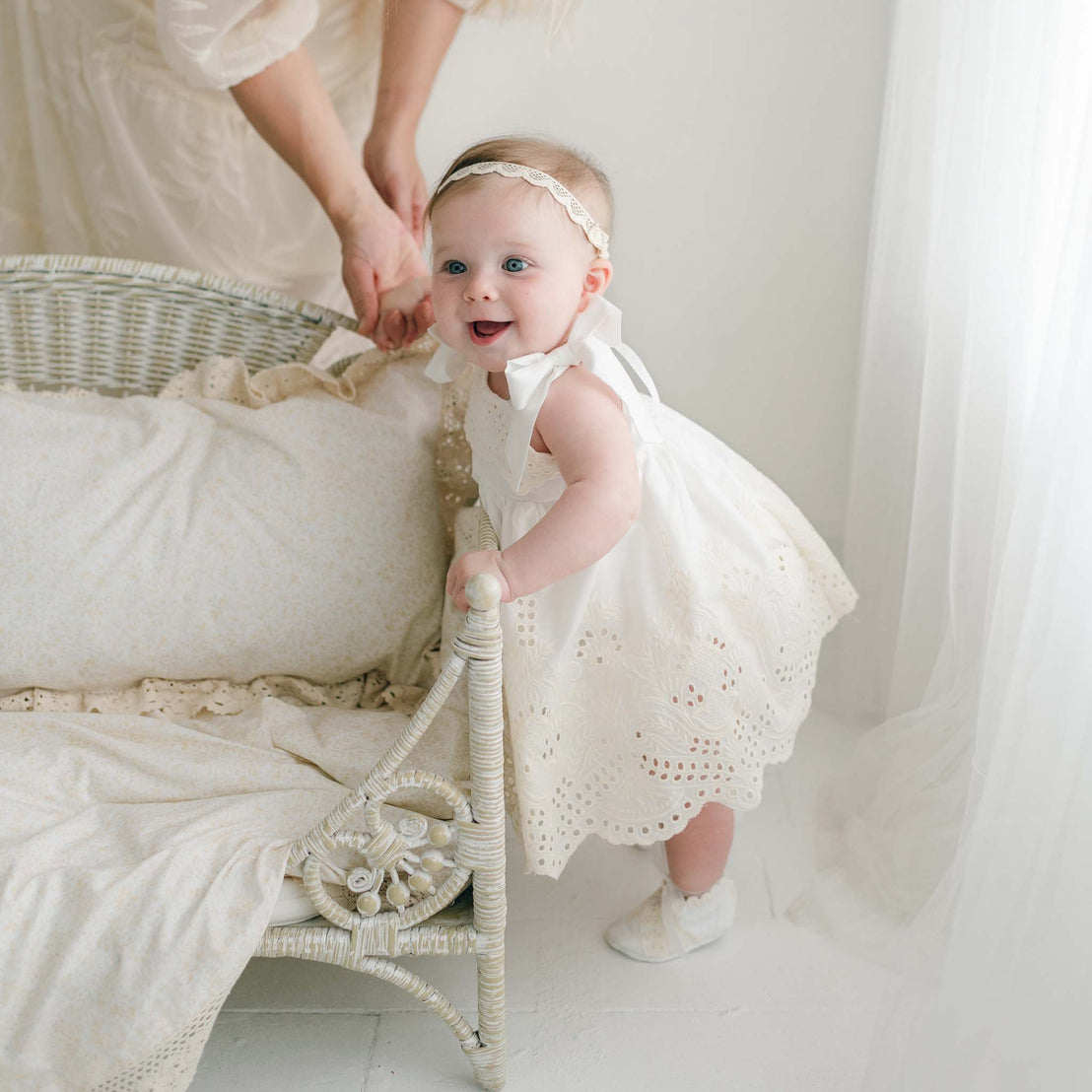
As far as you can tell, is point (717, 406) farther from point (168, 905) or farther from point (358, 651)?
point (168, 905)

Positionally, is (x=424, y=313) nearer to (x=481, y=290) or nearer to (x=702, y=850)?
(x=481, y=290)

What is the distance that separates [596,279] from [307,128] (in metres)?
0.58

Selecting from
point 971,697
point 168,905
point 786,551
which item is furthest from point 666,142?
point 168,905

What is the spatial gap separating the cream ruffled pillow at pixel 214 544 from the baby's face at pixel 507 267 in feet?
1.03

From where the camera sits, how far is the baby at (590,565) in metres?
1.05

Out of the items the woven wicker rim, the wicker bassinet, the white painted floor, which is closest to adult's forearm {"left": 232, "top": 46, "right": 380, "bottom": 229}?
the woven wicker rim

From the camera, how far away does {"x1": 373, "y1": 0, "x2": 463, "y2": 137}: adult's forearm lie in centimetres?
156

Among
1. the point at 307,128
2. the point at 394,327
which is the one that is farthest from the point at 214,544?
the point at 307,128

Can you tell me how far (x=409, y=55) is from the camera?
157cm

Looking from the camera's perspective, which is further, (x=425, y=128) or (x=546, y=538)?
(x=425, y=128)

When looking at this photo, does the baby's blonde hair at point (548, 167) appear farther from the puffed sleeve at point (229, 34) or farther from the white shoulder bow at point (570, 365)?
the puffed sleeve at point (229, 34)

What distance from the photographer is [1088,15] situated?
0.95 m

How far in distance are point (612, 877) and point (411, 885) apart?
47 centimetres

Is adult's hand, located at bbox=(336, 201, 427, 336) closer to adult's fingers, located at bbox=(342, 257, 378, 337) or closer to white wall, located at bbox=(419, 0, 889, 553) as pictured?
adult's fingers, located at bbox=(342, 257, 378, 337)
